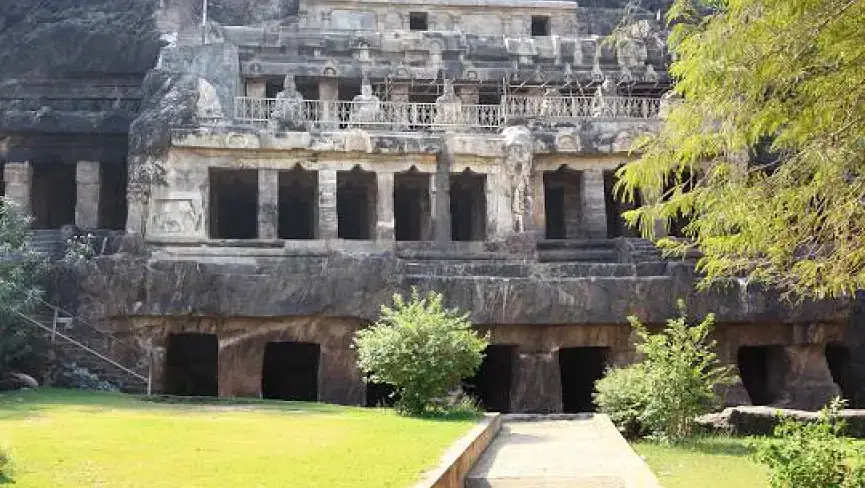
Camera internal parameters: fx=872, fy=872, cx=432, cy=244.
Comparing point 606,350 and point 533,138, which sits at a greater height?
point 533,138

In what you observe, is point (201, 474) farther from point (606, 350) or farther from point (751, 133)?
point (606, 350)

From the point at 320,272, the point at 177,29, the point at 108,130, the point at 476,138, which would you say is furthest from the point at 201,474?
the point at 177,29

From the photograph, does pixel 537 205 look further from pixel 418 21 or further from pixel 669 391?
pixel 418 21

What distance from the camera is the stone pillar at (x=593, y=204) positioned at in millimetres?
22578

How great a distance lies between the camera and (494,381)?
851 inches

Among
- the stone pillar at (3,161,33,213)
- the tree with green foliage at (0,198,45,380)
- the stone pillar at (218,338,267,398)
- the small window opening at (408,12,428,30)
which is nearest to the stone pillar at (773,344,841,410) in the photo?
the stone pillar at (218,338,267,398)

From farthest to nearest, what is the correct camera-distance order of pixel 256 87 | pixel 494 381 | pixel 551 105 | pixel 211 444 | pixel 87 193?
pixel 256 87 → pixel 87 193 → pixel 551 105 → pixel 494 381 → pixel 211 444

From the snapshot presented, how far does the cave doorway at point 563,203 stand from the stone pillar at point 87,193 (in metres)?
13.2

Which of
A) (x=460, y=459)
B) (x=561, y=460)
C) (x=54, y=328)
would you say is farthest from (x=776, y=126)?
(x=54, y=328)

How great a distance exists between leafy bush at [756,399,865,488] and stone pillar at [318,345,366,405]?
11.3 m

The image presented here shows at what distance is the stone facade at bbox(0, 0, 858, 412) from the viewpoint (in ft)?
59.7

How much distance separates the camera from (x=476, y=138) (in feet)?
72.5

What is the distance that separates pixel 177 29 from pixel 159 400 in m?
18.8

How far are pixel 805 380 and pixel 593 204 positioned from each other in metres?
6.66
